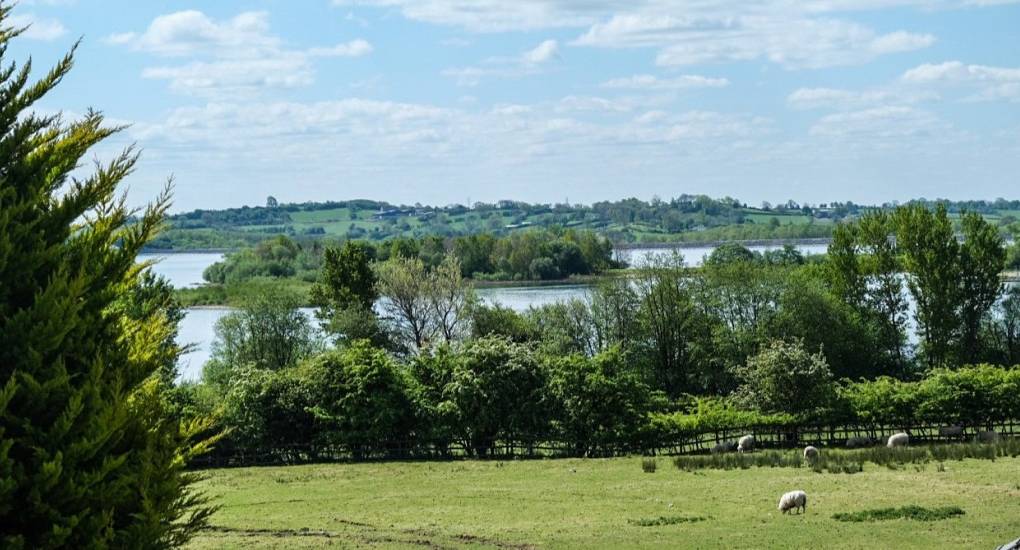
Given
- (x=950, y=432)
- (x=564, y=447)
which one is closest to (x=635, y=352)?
(x=564, y=447)

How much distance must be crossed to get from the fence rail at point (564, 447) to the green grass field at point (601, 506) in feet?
16.7

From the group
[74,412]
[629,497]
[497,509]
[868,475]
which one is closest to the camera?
[74,412]

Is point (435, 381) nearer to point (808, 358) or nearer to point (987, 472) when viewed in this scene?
point (808, 358)

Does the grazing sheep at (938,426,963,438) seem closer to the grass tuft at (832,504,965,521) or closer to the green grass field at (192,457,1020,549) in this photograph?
the green grass field at (192,457,1020,549)

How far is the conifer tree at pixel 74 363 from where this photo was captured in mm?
10188

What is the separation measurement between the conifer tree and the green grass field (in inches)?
602

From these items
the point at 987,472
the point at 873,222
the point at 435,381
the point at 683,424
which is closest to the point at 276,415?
the point at 435,381

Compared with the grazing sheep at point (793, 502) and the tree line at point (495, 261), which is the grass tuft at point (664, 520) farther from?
the tree line at point (495, 261)

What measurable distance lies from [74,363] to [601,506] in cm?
2477

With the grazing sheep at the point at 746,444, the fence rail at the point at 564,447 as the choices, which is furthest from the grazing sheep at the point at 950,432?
the grazing sheep at the point at 746,444

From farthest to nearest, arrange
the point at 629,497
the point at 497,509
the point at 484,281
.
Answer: the point at 484,281 < the point at 629,497 < the point at 497,509

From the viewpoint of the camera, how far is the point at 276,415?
53.7 meters

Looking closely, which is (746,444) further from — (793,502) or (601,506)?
(793,502)

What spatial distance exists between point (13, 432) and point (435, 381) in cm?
4576
